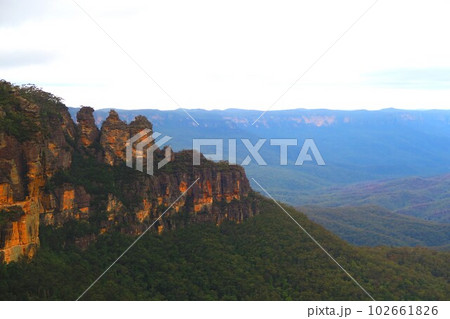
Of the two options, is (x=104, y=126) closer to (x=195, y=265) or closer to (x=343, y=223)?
(x=195, y=265)

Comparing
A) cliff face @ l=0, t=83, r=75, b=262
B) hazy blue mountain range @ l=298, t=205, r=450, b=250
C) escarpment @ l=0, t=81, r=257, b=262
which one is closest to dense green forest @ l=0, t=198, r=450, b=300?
escarpment @ l=0, t=81, r=257, b=262

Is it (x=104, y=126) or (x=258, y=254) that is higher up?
(x=104, y=126)

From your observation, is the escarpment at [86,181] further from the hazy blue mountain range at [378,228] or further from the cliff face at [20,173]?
the hazy blue mountain range at [378,228]

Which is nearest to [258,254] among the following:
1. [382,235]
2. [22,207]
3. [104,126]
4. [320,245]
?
[320,245]

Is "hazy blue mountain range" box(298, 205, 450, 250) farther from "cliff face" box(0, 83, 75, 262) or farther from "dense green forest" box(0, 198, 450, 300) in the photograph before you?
"cliff face" box(0, 83, 75, 262)

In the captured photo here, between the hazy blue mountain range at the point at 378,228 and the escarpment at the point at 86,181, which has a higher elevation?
the escarpment at the point at 86,181

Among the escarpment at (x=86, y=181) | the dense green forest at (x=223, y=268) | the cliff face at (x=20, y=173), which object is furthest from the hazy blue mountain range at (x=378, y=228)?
the cliff face at (x=20, y=173)
